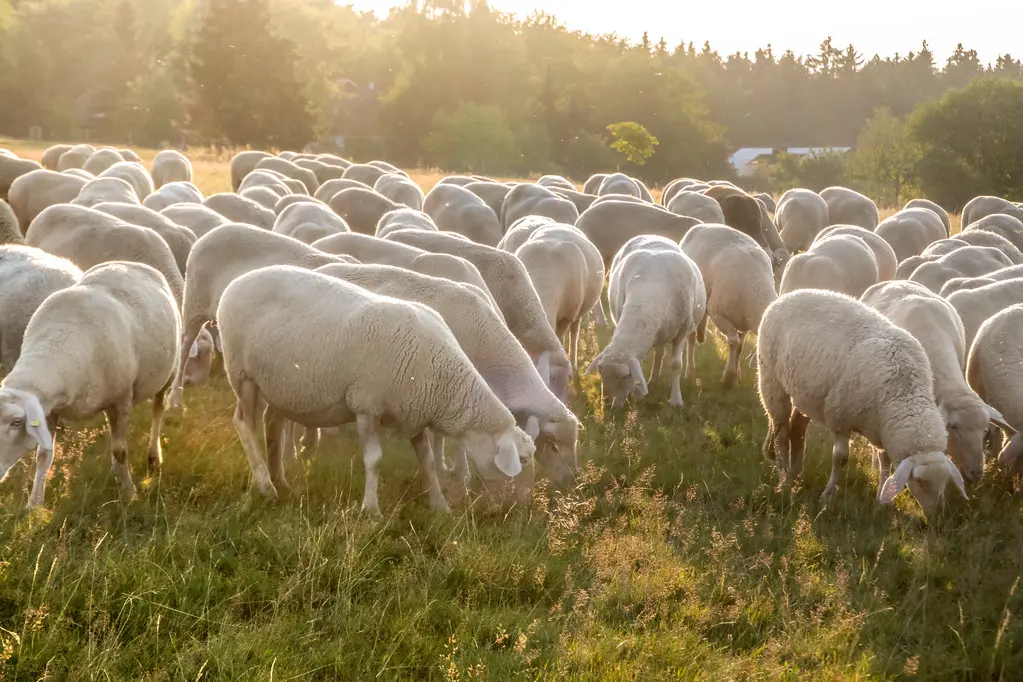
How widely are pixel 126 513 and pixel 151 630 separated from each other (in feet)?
4.61

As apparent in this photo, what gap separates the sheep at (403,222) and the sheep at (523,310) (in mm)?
1866

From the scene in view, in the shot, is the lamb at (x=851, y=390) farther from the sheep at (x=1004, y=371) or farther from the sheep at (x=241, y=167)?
the sheep at (x=241, y=167)

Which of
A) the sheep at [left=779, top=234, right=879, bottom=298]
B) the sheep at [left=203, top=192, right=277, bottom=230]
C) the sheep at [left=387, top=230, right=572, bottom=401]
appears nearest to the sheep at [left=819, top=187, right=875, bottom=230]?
the sheep at [left=779, top=234, right=879, bottom=298]

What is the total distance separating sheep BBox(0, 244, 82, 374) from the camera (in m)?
6.44

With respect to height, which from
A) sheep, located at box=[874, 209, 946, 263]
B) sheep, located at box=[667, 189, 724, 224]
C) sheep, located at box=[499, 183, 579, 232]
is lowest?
sheep, located at box=[874, 209, 946, 263]

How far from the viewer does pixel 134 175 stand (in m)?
15.4

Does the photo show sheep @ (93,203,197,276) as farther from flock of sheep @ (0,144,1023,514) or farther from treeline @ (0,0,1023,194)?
treeline @ (0,0,1023,194)

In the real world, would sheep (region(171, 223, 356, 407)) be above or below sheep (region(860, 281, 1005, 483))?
above

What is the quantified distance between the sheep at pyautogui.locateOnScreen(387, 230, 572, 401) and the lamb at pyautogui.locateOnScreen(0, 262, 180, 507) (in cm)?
275

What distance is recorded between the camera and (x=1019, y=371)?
6.75m

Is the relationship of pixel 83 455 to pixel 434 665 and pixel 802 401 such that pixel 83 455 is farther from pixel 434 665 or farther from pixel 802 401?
pixel 802 401

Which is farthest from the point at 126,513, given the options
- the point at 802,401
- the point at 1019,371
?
the point at 1019,371

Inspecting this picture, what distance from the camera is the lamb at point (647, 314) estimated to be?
841 cm

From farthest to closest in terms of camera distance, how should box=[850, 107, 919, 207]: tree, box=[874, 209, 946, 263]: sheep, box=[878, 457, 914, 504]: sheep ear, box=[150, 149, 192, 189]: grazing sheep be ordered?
box=[850, 107, 919, 207]: tree
box=[150, 149, 192, 189]: grazing sheep
box=[874, 209, 946, 263]: sheep
box=[878, 457, 914, 504]: sheep ear
